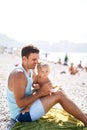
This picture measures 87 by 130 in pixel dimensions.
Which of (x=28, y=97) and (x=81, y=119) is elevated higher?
(x=28, y=97)

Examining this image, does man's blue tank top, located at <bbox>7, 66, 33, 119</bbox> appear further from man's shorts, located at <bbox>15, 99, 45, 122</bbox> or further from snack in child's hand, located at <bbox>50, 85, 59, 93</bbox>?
snack in child's hand, located at <bbox>50, 85, 59, 93</bbox>

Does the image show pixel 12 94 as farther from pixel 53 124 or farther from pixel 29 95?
pixel 53 124

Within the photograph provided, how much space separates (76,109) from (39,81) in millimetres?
827

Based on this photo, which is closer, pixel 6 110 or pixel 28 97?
pixel 28 97

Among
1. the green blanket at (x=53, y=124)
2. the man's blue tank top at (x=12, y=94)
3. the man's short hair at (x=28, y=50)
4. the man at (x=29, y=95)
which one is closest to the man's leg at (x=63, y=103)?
the man at (x=29, y=95)

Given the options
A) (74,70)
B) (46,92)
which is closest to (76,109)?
(46,92)

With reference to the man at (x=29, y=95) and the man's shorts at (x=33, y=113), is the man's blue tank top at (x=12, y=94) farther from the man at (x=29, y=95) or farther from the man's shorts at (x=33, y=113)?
the man's shorts at (x=33, y=113)

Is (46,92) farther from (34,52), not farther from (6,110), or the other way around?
(6,110)

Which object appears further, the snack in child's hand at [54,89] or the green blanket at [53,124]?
the snack in child's hand at [54,89]

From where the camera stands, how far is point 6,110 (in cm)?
801

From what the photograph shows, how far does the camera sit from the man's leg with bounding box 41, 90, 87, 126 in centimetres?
620

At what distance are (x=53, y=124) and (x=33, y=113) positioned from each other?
383 mm

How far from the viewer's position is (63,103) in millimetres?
6324

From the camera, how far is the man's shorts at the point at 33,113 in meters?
6.13
